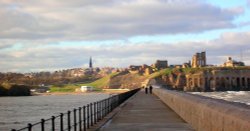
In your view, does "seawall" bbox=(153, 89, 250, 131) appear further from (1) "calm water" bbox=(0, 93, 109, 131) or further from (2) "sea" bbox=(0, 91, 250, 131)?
(1) "calm water" bbox=(0, 93, 109, 131)

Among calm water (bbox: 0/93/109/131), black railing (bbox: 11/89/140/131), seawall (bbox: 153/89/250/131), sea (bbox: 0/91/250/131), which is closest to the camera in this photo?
seawall (bbox: 153/89/250/131)

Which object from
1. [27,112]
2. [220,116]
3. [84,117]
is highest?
[220,116]

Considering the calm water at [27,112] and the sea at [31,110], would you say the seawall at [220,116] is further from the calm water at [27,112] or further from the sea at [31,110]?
the calm water at [27,112]

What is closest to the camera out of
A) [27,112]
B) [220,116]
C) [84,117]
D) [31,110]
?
[220,116]

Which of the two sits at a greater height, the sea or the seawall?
the seawall

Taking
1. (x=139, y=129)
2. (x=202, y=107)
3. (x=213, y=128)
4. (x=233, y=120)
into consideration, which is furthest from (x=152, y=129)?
(x=233, y=120)

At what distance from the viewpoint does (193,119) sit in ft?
58.0

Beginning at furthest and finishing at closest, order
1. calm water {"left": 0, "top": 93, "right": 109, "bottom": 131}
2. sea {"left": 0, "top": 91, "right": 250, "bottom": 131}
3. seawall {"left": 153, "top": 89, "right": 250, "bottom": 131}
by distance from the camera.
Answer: sea {"left": 0, "top": 91, "right": 250, "bottom": 131}
calm water {"left": 0, "top": 93, "right": 109, "bottom": 131}
seawall {"left": 153, "top": 89, "right": 250, "bottom": 131}

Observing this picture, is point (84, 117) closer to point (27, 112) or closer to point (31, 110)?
point (27, 112)

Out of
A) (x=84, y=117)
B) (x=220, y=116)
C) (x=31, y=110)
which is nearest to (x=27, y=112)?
(x=31, y=110)

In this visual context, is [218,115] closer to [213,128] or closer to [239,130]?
[213,128]

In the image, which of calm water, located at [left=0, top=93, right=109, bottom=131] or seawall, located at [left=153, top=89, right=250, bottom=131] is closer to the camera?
seawall, located at [left=153, top=89, right=250, bottom=131]

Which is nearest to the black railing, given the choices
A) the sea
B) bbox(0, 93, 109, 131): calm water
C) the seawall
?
the seawall

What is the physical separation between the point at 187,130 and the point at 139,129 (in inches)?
68.5
